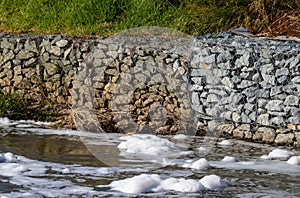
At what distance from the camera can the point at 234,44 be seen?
914 centimetres

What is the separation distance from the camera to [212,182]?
6477 mm

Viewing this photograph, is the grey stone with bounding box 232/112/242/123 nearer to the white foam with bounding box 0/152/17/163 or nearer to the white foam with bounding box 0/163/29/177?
the white foam with bounding box 0/152/17/163

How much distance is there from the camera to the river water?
6336 millimetres

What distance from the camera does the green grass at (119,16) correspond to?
431 inches

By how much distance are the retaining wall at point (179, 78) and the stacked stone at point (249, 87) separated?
0.01m

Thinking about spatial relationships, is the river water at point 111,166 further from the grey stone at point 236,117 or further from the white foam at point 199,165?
the grey stone at point 236,117

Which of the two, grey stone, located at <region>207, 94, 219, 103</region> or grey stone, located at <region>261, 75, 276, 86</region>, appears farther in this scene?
grey stone, located at <region>207, 94, 219, 103</region>

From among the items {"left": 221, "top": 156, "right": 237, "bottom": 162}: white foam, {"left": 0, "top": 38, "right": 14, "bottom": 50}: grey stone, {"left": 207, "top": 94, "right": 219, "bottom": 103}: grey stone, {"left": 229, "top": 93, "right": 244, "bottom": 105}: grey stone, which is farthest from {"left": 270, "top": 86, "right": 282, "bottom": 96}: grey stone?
{"left": 0, "top": 38, "right": 14, "bottom": 50}: grey stone

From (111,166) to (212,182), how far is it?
1228mm

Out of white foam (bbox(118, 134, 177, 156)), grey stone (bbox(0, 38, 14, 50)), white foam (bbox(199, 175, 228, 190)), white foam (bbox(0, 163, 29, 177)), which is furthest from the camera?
grey stone (bbox(0, 38, 14, 50))

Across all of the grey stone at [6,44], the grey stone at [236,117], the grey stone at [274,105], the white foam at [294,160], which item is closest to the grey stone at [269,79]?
the grey stone at [274,105]

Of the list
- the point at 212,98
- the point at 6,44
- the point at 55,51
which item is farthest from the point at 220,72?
the point at 6,44

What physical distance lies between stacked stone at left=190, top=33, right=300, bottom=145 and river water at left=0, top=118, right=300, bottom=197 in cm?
25

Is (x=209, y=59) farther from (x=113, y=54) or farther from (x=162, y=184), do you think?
(x=162, y=184)
